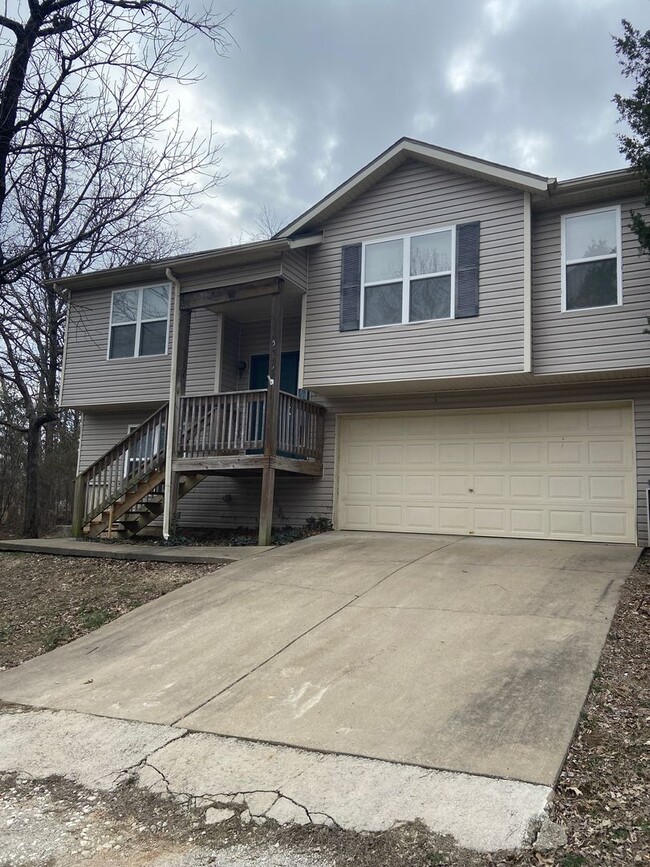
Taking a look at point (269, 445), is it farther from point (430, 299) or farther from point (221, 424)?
point (430, 299)

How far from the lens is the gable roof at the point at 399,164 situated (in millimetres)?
9859

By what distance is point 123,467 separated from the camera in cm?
1190

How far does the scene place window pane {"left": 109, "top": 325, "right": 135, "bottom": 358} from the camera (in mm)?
14234

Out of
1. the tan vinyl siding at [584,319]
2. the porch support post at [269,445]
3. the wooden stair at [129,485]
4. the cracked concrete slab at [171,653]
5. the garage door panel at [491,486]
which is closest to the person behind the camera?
the cracked concrete slab at [171,653]

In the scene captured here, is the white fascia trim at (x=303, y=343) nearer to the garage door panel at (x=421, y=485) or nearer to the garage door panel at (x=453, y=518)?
the garage door panel at (x=421, y=485)

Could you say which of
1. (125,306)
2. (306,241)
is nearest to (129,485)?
(125,306)

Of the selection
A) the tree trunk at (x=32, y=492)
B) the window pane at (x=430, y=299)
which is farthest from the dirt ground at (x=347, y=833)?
the tree trunk at (x=32, y=492)

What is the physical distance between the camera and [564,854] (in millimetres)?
2861

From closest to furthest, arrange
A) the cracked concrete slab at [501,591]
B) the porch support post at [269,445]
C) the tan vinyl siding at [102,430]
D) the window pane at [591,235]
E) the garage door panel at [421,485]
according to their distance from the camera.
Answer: the cracked concrete slab at [501,591] → the window pane at [591,235] → the porch support post at [269,445] → the garage door panel at [421,485] → the tan vinyl siding at [102,430]

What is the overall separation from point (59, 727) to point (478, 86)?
17.9 m

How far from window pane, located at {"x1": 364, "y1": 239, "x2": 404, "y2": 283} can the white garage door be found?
99.6 inches

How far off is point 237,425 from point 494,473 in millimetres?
4438

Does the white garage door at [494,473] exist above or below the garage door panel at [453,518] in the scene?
above

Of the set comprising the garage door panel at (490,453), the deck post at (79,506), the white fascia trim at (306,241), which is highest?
the white fascia trim at (306,241)
